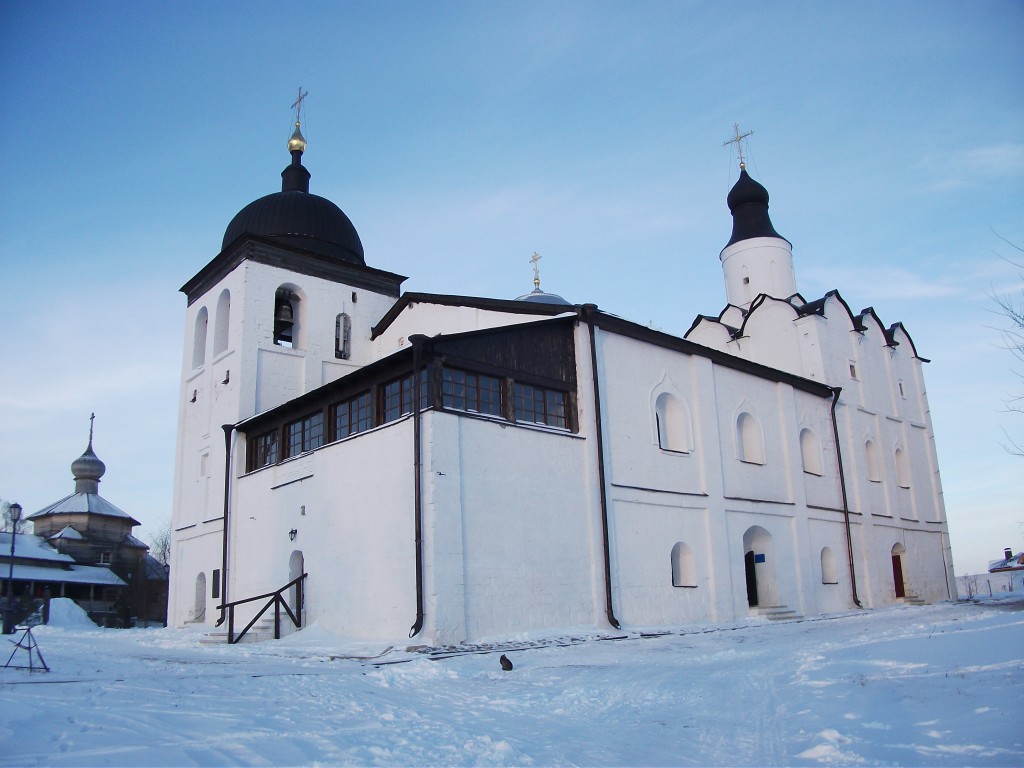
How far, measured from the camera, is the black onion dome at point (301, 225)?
2491cm

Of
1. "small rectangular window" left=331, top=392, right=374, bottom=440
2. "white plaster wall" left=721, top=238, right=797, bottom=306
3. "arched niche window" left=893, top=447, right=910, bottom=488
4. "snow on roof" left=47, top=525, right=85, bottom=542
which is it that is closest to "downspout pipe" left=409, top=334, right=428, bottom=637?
"small rectangular window" left=331, top=392, right=374, bottom=440

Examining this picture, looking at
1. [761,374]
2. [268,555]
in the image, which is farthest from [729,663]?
[761,374]

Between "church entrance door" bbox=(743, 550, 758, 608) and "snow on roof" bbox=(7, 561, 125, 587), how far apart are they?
36925mm

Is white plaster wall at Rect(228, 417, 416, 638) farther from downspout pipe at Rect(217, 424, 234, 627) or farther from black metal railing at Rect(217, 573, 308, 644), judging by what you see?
downspout pipe at Rect(217, 424, 234, 627)

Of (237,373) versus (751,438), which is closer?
(237,373)

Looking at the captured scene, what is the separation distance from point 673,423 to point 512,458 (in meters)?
6.25

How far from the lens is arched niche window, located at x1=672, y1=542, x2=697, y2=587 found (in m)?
19.8

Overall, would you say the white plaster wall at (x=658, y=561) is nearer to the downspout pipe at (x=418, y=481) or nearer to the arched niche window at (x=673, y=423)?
the arched niche window at (x=673, y=423)

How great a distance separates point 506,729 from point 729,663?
5208 millimetres

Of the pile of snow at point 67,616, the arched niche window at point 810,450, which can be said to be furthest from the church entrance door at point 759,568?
the pile of snow at point 67,616

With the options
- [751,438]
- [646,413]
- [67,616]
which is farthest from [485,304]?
[67,616]

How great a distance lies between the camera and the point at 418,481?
1466 centimetres

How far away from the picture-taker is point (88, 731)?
19.6 feet

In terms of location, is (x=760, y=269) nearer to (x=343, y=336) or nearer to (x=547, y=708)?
(x=343, y=336)
